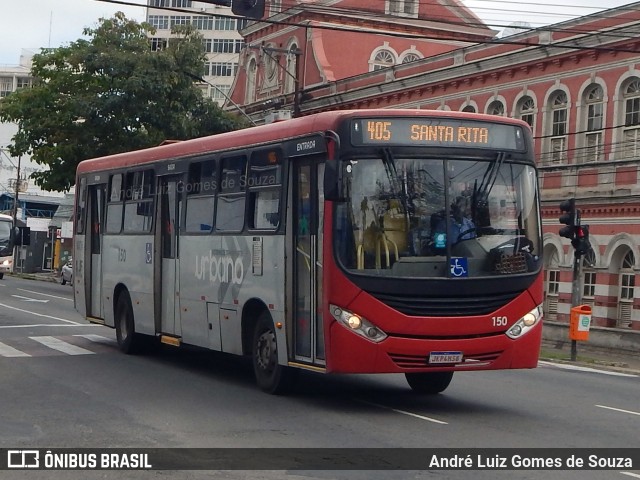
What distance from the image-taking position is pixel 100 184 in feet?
65.9

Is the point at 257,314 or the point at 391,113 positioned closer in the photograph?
the point at 391,113

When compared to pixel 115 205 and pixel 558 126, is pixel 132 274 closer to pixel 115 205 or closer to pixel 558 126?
pixel 115 205

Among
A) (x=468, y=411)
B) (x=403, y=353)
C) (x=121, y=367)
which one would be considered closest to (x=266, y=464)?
(x=403, y=353)

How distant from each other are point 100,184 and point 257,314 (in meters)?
6.56

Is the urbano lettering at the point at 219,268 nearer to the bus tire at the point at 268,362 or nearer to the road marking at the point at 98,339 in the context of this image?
the bus tire at the point at 268,362

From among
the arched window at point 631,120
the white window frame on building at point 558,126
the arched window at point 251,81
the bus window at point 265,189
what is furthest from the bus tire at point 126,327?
the arched window at point 251,81

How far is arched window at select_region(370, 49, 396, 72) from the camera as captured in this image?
162 ft

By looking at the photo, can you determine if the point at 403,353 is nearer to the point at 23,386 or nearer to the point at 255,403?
the point at 255,403

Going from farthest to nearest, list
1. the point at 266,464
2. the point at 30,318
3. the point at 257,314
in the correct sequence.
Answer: the point at 30,318
the point at 257,314
the point at 266,464

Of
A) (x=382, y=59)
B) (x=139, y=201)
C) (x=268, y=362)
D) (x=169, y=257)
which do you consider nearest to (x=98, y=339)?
(x=139, y=201)

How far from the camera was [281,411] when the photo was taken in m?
12.9

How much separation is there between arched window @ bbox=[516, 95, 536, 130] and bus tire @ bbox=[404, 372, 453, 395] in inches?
844

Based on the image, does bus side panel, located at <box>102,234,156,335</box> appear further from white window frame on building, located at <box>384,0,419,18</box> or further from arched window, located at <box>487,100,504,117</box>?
white window frame on building, located at <box>384,0,419,18</box>

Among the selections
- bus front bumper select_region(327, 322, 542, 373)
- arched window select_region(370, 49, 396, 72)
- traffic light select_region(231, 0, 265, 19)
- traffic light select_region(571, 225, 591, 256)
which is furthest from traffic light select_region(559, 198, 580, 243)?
arched window select_region(370, 49, 396, 72)
